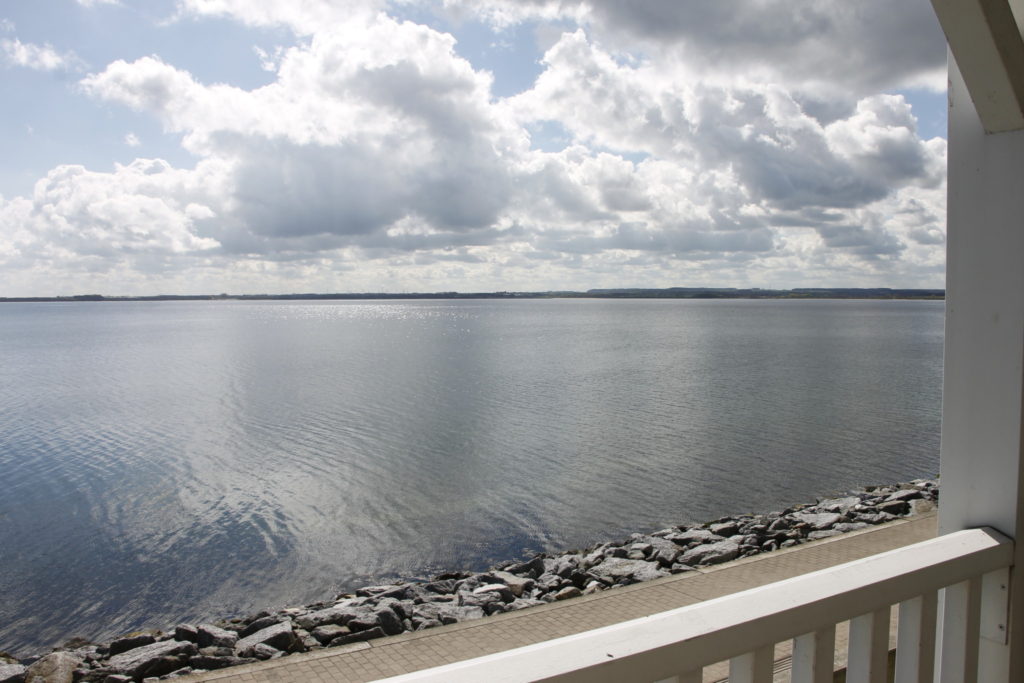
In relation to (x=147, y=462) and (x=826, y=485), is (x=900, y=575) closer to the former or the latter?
(x=826, y=485)

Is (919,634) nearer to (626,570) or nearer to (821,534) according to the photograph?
(626,570)

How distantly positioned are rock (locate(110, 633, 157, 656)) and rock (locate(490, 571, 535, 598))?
202 inches

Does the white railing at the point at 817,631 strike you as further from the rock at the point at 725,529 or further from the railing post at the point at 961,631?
the rock at the point at 725,529

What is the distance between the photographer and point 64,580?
13586 millimetres

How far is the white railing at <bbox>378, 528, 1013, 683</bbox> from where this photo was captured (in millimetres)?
1320

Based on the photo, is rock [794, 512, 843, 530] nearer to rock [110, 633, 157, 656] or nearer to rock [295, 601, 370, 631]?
rock [295, 601, 370, 631]

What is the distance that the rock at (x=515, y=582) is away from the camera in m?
11.2

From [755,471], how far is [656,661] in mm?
20156

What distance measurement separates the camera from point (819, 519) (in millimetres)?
13906

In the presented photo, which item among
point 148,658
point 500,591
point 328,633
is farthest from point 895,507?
point 148,658

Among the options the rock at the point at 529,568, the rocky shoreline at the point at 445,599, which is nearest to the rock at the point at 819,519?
the rocky shoreline at the point at 445,599

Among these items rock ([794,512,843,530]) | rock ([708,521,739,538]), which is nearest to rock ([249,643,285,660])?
rock ([708,521,739,538])

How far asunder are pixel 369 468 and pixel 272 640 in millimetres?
12369

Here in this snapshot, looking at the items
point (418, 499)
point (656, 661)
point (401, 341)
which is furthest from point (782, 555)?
point (401, 341)
